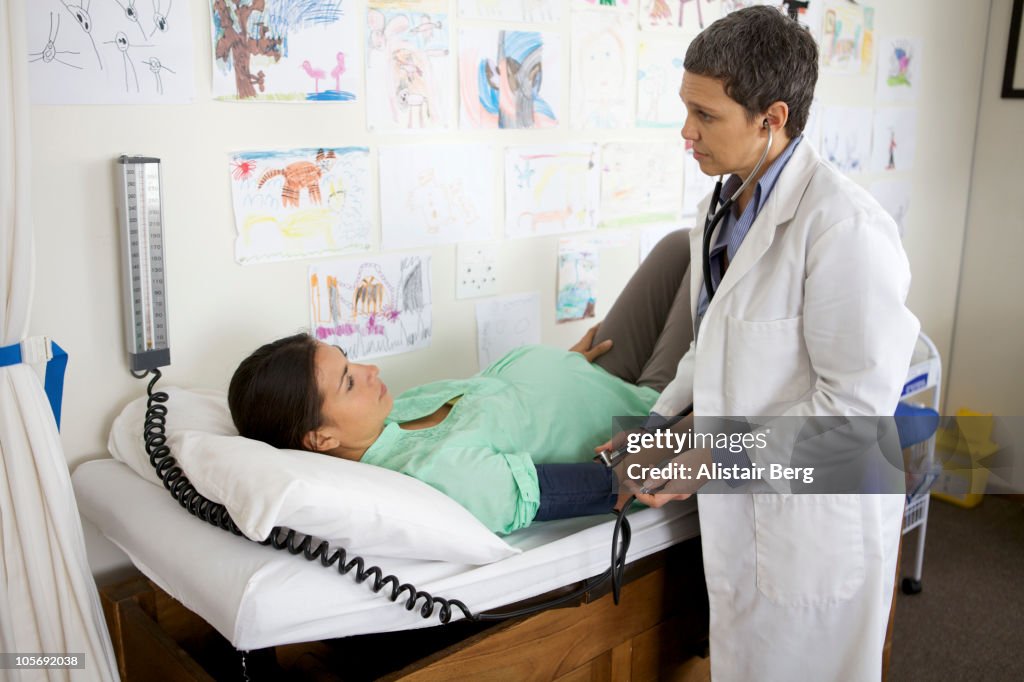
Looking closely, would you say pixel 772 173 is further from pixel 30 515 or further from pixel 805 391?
pixel 30 515

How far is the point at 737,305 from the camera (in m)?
1.51

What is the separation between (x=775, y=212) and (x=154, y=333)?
104 cm

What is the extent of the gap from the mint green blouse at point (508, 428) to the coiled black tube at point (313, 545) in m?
0.15

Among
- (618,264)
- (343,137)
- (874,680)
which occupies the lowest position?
(874,680)

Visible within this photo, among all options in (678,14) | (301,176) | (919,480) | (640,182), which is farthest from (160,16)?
(919,480)

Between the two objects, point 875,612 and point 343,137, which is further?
point 343,137

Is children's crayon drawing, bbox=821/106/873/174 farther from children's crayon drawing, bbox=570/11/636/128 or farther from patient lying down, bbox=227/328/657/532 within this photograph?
patient lying down, bbox=227/328/657/532

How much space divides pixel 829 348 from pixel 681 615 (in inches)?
23.1

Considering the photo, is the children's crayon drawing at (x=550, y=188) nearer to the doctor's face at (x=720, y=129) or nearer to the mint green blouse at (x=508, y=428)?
the mint green blouse at (x=508, y=428)

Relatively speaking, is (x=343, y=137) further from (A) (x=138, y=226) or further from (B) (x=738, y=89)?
(B) (x=738, y=89)

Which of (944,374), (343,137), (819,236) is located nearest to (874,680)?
(819,236)

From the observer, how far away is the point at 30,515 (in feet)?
4.33

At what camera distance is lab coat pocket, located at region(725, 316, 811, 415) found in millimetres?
1467

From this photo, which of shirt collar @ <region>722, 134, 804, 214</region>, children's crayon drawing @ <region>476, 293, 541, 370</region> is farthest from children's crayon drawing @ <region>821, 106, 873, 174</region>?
shirt collar @ <region>722, 134, 804, 214</region>
